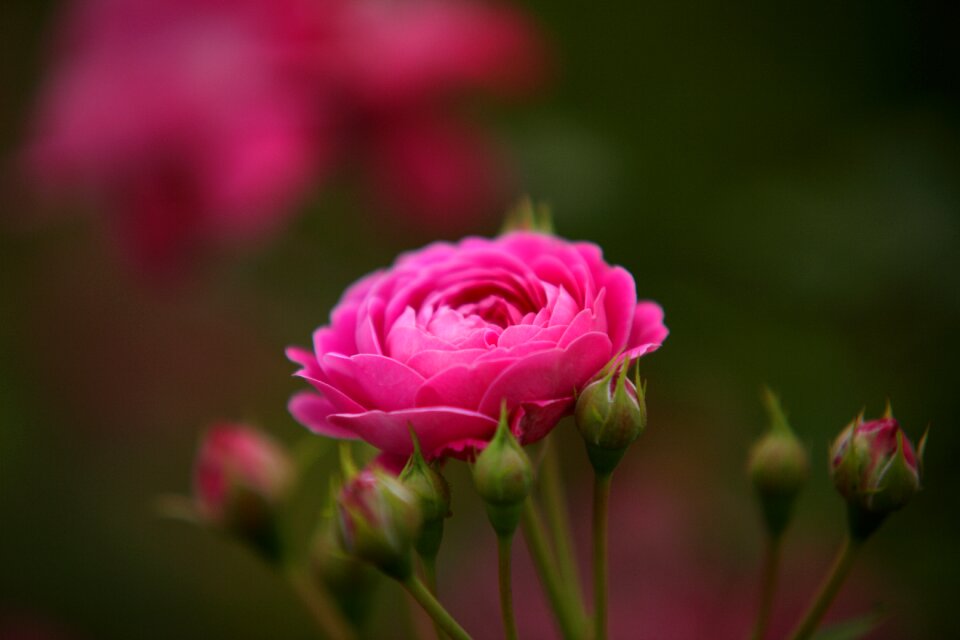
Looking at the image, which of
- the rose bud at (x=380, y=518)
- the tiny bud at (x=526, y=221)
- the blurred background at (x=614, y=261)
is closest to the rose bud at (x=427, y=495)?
the rose bud at (x=380, y=518)

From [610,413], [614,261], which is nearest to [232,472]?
[610,413]

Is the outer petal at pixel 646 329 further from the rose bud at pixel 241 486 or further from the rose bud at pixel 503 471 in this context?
the rose bud at pixel 241 486

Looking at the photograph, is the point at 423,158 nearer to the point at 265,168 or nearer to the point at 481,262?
the point at 265,168

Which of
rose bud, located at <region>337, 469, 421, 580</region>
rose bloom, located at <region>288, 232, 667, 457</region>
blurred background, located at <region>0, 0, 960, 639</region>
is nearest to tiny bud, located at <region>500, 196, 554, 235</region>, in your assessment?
rose bloom, located at <region>288, 232, 667, 457</region>

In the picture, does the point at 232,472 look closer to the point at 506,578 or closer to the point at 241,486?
the point at 241,486

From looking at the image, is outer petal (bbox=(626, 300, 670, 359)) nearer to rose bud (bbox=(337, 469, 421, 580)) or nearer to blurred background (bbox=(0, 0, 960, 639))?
rose bud (bbox=(337, 469, 421, 580))

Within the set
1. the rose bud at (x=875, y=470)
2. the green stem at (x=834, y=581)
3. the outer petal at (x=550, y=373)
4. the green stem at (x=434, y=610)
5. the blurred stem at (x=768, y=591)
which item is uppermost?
the outer petal at (x=550, y=373)

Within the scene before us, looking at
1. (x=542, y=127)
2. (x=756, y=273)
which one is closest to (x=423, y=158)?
(x=542, y=127)
